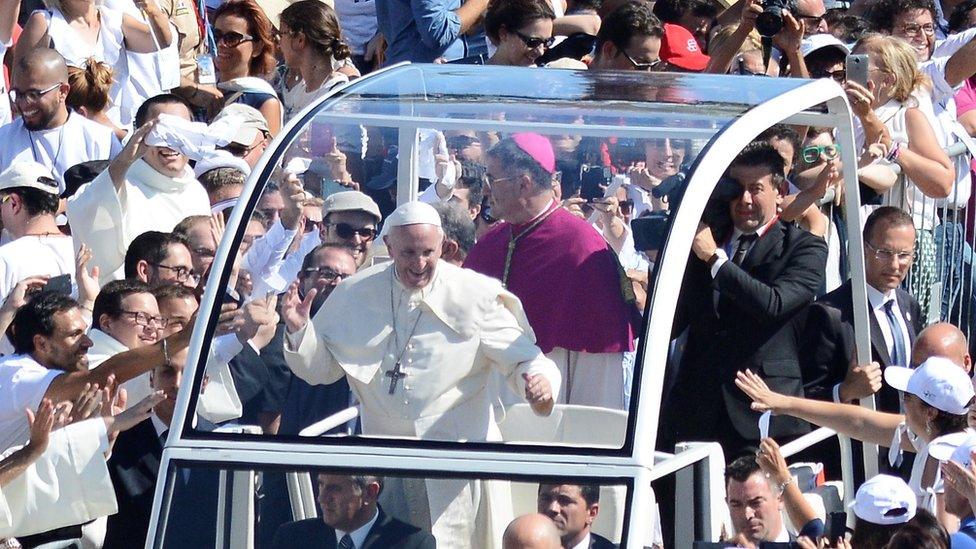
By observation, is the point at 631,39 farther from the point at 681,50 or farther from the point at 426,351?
the point at 426,351

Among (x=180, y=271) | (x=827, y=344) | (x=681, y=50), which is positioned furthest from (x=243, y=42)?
(x=827, y=344)

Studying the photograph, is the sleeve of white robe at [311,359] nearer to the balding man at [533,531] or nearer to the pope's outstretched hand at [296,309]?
the pope's outstretched hand at [296,309]

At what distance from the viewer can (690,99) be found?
5.57m

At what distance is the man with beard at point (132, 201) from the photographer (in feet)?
26.3

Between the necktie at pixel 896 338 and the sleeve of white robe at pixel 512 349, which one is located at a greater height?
the necktie at pixel 896 338

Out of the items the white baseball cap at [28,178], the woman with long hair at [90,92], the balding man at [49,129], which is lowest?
the white baseball cap at [28,178]

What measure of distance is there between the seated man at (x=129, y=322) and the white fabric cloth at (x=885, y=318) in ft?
10.6

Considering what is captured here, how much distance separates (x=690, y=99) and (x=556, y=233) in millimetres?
830

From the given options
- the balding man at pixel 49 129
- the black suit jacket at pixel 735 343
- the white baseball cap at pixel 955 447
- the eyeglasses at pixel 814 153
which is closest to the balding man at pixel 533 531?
the white baseball cap at pixel 955 447

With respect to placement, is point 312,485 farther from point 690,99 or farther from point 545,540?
point 690,99

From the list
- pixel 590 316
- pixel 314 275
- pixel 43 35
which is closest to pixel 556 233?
pixel 590 316

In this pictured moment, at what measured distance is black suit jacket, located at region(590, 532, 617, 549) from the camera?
4660mm

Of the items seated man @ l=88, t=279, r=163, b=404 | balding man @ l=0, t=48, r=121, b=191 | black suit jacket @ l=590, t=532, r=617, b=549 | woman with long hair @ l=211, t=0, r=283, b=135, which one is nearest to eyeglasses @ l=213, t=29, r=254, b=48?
woman with long hair @ l=211, t=0, r=283, b=135

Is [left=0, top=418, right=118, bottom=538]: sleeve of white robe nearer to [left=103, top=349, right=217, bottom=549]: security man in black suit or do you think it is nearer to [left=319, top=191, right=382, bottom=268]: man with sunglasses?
[left=103, top=349, right=217, bottom=549]: security man in black suit
